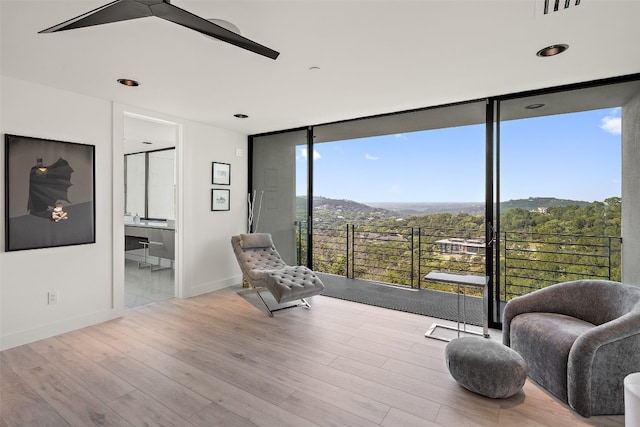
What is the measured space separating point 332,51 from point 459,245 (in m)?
3.63

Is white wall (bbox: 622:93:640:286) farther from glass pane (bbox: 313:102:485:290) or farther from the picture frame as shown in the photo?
the picture frame

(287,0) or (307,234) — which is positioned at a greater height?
(287,0)

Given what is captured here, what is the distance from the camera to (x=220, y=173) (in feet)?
16.3

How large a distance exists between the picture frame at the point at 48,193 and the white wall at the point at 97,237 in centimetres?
7

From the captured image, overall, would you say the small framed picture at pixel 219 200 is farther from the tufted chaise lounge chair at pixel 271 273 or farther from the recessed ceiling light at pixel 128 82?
the recessed ceiling light at pixel 128 82

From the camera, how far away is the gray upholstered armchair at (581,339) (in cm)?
199

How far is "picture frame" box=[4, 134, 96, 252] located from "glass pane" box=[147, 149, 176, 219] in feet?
10.6

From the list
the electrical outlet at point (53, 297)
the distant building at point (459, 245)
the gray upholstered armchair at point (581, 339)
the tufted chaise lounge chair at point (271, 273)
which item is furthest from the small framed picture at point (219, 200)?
the gray upholstered armchair at point (581, 339)

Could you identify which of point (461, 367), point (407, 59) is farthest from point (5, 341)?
point (407, 59)

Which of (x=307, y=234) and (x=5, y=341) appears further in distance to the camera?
(x=307, y=234)

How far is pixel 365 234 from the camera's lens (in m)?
5.71

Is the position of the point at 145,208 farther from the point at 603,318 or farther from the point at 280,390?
the point at 603,318

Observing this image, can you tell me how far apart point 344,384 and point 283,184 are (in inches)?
131

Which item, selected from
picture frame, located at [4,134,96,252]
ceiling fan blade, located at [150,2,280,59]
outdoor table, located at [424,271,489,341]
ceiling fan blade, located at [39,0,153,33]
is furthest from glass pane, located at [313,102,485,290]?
ceiling fan blade, located at [39,0,153,33]
